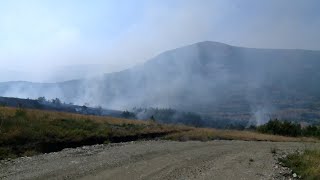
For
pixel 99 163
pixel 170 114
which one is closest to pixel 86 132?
pixel 99 163

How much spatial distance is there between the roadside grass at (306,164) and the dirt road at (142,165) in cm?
80

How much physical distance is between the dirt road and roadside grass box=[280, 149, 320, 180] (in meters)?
0.80

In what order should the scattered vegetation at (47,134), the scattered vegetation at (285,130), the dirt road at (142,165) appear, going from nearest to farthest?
1. the dirt road at (142,165)
2. the scattered vegetation at (47,134)
3. the scattered vegetation at (285,130)

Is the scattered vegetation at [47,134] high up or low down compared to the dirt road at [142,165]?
up

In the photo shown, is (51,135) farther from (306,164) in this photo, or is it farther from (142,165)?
(306,164)

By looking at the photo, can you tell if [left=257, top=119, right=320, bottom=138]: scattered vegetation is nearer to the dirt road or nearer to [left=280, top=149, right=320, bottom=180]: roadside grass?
the dirt road

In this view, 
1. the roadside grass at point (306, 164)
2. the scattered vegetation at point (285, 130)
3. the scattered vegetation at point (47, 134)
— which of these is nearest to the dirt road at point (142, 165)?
the roadside grass at point (306, 164)

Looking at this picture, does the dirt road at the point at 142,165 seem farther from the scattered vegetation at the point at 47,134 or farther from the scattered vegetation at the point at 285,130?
the scattered vegetation at the point at 285,130

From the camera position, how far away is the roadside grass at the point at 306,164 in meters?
16.6

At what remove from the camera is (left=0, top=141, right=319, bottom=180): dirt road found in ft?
54.4

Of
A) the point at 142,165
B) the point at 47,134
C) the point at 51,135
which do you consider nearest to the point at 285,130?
the point at 51,135

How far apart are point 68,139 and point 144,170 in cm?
1266

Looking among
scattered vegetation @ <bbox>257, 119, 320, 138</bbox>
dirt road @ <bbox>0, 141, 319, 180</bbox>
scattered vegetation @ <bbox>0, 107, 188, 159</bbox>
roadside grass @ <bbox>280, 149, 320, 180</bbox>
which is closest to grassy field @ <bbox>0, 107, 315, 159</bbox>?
scattered vegetation @ <bbox>0, 107, 188, 159</bbox>

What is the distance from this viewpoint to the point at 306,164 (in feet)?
61.8
